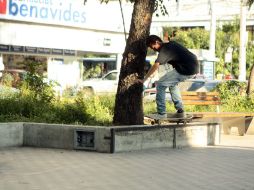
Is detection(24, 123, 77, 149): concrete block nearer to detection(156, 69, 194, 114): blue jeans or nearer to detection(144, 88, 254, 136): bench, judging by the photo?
detection(156, 69, 194, 114): blue jeans

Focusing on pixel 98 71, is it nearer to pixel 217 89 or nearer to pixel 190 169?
pixel 217 89

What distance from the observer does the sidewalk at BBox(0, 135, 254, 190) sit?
25.4 feet

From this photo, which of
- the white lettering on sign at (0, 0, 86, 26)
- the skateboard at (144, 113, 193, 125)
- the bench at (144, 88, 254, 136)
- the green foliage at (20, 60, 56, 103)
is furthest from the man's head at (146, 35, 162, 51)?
the white lettering on sign at (0, 0, 86, 26)

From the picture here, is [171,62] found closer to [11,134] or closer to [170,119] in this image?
[170,119]

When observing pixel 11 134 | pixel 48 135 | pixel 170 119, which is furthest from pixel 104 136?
pixel 11 134

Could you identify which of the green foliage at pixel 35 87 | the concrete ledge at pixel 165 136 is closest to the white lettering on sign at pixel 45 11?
the green foliage at pixel 35 87

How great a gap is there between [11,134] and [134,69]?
8.53 feet

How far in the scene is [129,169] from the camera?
358 inches

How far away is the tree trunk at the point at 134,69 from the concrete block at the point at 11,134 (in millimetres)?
1811

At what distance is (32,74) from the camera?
571 inches

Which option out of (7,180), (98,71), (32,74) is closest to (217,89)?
(32,74)

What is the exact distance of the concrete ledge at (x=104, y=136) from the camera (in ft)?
35.6

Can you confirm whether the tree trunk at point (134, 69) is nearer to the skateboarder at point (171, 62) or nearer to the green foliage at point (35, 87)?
the skateboarder at point (171, 62)

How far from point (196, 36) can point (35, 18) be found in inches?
1524
